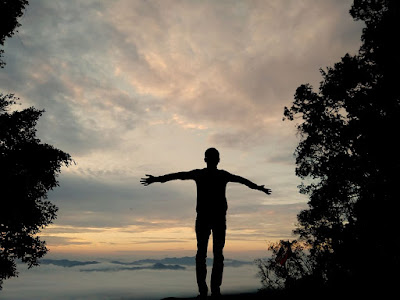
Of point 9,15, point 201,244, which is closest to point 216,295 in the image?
point 201,244

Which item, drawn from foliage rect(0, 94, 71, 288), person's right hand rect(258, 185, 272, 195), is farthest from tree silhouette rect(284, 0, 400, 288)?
foliage rect(0, 94, 71, 288)

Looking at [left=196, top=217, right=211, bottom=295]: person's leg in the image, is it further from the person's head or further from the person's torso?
the person's head

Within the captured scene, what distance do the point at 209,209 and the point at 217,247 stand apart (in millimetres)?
700

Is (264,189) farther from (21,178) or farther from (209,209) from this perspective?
(21,178)

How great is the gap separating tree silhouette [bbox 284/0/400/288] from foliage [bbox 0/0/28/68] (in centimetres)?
1535

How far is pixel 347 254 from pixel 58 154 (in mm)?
16254

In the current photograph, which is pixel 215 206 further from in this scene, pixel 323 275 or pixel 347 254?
pixel 323 275

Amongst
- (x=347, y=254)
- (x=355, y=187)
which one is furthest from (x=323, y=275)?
(x=355, y=187)

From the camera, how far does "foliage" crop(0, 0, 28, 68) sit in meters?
15.5

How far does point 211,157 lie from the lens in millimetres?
5648

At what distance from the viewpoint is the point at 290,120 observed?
18.2m

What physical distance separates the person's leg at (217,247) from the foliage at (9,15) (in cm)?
1558

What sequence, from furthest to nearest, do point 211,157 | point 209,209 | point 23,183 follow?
point 23,183
point 211,157
point 209,209

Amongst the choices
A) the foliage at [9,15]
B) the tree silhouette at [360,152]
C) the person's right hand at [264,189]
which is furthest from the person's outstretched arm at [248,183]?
the foliage at [9,15]
